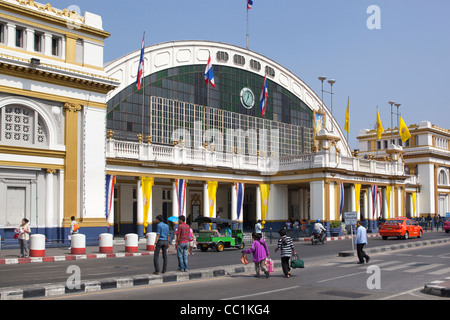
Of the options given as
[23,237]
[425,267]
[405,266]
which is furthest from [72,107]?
[425,267]

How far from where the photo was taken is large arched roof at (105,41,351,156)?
42.3m

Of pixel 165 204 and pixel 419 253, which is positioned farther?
pixel 165 204

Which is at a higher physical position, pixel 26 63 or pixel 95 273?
pixel 26 63

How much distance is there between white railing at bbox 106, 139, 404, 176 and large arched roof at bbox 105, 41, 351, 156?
6.58 m

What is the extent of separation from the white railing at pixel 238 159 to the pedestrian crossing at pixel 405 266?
727 inches

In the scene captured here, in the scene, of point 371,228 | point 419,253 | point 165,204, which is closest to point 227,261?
point 419,253

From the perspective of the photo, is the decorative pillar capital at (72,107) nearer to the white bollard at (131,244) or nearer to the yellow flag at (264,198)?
the white bollard at (131,244)

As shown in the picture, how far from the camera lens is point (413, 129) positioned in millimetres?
71562

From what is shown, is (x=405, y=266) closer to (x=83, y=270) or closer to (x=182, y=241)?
(x=182, y=241)

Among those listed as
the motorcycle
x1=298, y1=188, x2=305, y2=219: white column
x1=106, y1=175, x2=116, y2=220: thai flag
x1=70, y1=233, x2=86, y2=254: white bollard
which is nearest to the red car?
the motorcycle

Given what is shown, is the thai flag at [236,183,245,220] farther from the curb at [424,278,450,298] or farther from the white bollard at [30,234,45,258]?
the curb at [424,278,450,298]

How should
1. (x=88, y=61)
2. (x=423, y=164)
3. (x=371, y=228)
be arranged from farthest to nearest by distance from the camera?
(x=423, y=164) < (x=371, y=228) < (x=88, y=61)
